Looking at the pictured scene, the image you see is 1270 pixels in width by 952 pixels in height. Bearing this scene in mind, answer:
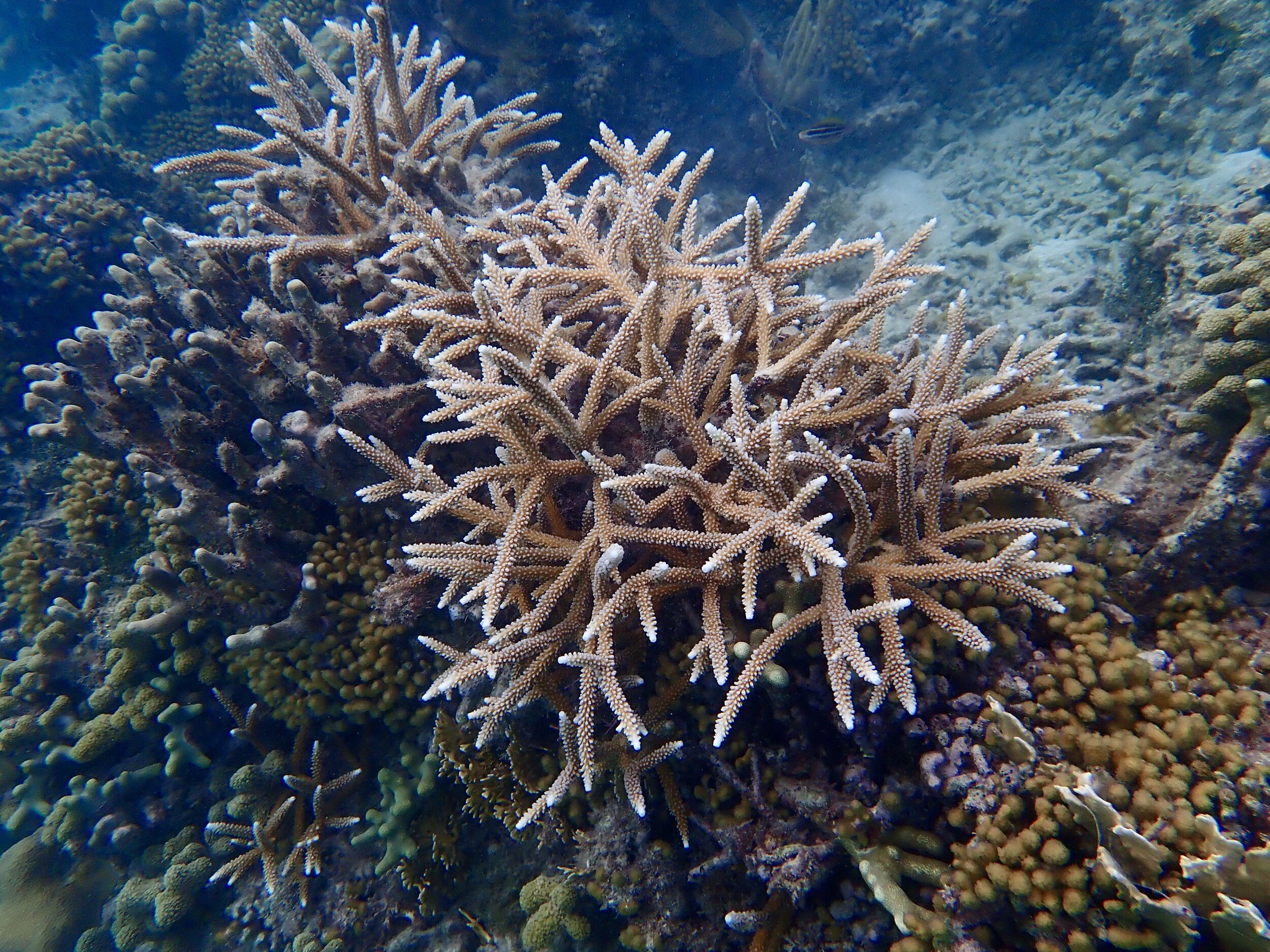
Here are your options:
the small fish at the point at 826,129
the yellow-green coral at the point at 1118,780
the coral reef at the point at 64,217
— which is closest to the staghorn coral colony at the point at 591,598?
the yellow-green coral at the point at 1118,780

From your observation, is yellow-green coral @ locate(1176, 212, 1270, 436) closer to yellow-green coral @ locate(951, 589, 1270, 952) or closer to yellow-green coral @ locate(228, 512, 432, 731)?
yellow-green coral @ locate(951, 589, 1270, 952)

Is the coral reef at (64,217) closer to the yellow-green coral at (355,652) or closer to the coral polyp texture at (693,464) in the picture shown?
the yellow-green coral at (355,652)

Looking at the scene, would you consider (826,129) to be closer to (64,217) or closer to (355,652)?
(355,652)

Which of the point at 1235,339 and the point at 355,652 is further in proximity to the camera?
the point at 355,652

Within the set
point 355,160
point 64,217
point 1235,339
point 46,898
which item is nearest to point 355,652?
point 355,160

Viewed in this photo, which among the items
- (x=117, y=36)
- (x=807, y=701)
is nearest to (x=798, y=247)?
(x=807, y=701)

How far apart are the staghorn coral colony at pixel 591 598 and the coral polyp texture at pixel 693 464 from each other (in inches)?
1.0

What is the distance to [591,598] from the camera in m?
2.65

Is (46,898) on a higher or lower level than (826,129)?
lower

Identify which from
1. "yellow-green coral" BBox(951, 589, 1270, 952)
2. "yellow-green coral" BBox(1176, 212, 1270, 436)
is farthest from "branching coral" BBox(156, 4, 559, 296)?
"yellow-green coral" BBox(1176, 212, 1270, 436)

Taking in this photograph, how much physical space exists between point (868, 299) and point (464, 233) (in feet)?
8.32

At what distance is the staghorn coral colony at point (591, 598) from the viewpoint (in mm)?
2170

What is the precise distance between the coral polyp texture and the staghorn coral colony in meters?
0.03

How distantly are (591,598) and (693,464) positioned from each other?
2.66 feet
